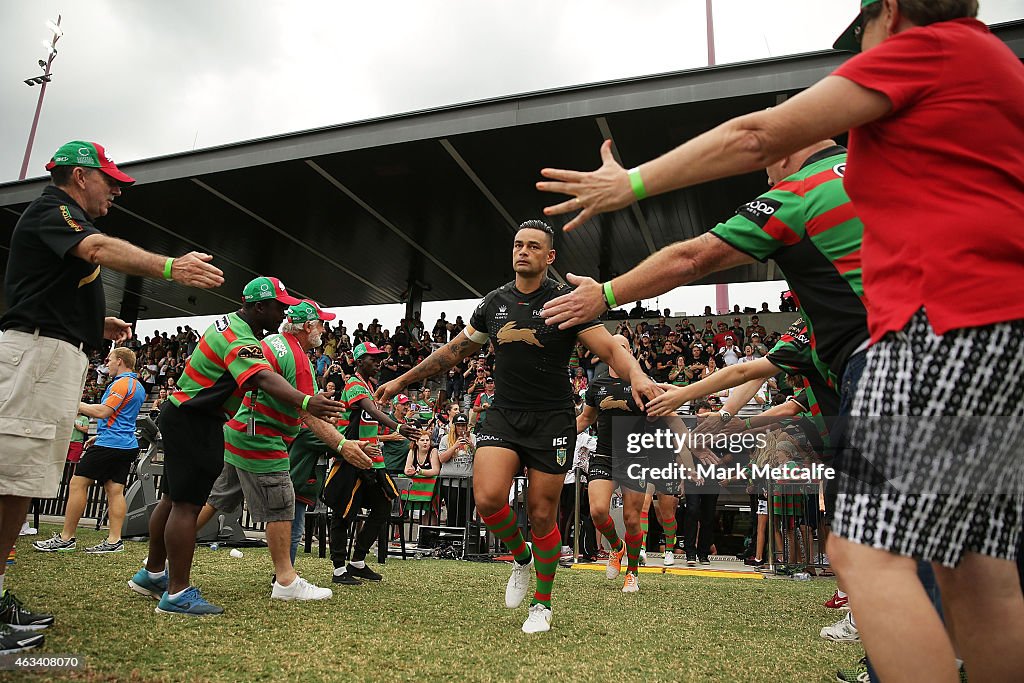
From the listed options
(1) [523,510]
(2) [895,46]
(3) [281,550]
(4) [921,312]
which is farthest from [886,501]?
(1) [523,510]

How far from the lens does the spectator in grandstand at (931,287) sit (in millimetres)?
1499

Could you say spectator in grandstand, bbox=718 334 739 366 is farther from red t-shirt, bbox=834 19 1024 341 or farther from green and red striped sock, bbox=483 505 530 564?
red t-shirt, bbox=834 19 1024 341

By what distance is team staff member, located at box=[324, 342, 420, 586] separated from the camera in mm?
6707

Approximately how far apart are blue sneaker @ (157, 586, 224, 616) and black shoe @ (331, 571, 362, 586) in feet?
6.83

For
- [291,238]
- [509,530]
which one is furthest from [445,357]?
[291,238]

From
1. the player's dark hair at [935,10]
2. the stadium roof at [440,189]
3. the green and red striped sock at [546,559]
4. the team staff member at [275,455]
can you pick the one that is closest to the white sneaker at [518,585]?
the green and red striped sock at [546,559]

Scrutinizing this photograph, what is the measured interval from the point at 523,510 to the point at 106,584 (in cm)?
728

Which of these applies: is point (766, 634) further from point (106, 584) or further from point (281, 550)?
point (106, 584)

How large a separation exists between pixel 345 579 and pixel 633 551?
2.93m

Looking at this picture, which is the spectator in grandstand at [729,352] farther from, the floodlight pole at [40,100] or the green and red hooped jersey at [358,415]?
the floodlight pole at [40,100]

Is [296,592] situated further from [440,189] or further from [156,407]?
[156,407]

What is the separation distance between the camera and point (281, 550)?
5.31 meters

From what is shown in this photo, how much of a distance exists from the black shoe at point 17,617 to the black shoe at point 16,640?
4.8 inches

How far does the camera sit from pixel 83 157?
3949 millimetres
